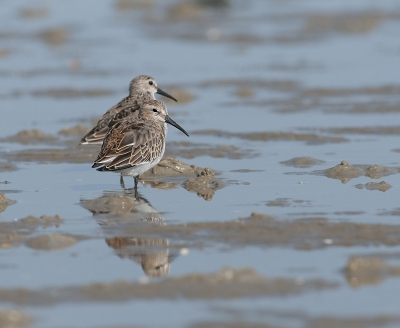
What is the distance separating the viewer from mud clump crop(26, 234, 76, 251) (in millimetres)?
8742

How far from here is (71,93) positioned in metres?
20.2

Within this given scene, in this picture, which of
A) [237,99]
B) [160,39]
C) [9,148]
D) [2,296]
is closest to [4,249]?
[2,296]

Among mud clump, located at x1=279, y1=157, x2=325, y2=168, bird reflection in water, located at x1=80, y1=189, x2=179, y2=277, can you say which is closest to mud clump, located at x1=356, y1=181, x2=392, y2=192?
mud clump, located at x1=279, y1=157, x2=325, y2=168

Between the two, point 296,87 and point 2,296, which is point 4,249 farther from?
point 296,87

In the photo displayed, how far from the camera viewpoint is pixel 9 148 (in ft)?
47.8

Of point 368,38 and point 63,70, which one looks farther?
point 368,38

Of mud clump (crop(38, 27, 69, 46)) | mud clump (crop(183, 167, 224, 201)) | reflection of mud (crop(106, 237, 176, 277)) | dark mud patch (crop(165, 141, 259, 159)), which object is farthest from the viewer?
mud clump (crop(38, 27, 69, 46))

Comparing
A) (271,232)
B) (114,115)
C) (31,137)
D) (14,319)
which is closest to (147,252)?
(271,232)

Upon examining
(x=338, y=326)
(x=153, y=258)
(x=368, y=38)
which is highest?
(x=368, y=38)

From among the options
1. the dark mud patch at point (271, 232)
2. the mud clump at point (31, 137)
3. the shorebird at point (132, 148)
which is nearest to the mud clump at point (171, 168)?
the shorebird at point (132, 148)

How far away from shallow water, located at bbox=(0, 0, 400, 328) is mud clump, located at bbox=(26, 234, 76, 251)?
1 centimetres

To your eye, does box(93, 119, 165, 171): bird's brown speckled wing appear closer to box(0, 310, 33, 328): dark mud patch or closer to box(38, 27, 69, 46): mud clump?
box(0, 310, 33, 328): dark mud patch

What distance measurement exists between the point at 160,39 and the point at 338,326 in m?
22.5

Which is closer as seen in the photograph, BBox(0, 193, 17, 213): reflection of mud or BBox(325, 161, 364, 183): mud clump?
BBox(0, 193, 17, 213): reflection of mud
